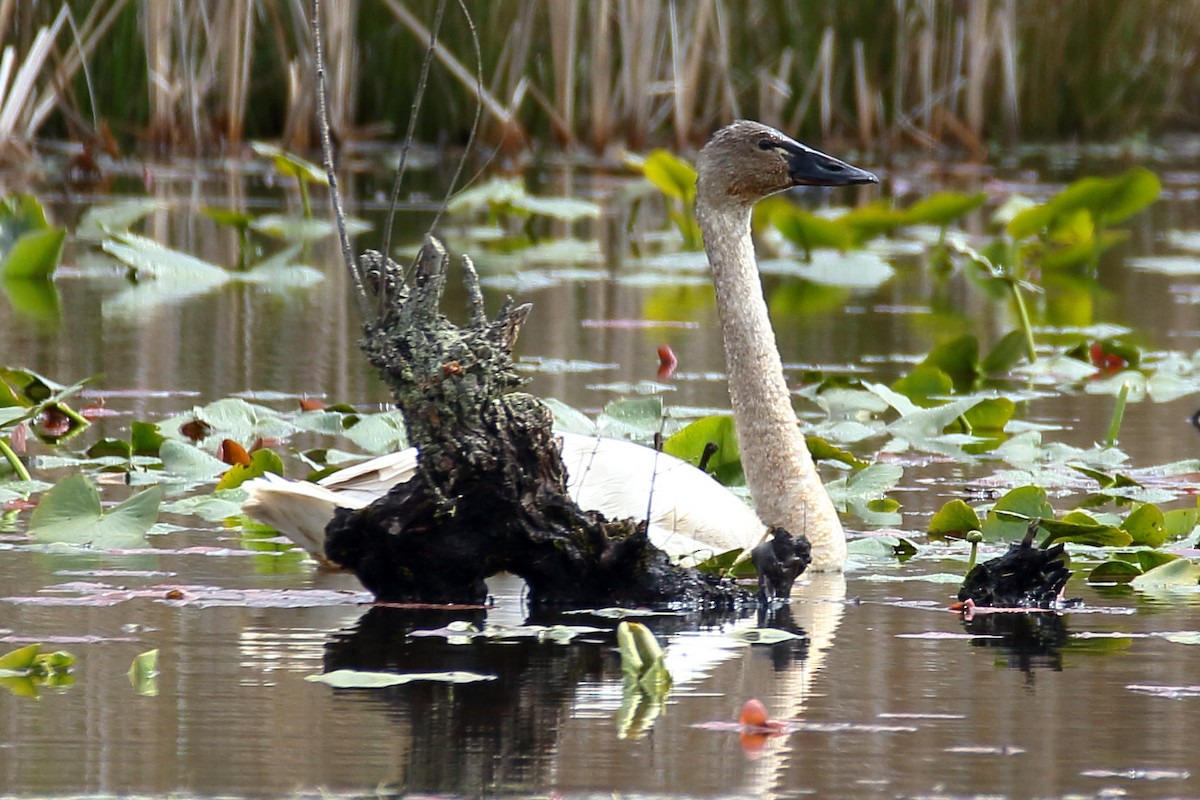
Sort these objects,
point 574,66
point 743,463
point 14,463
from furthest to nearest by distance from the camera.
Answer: point 574,66 → point 14,463 → point 743,463

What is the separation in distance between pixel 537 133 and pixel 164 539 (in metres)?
13.2

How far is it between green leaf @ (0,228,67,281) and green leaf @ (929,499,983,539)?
15.4 feet

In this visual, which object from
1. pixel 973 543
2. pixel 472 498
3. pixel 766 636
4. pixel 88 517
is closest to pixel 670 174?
pixel 973 543

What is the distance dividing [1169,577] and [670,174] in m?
6.24

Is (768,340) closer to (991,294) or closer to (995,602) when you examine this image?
(995,602)

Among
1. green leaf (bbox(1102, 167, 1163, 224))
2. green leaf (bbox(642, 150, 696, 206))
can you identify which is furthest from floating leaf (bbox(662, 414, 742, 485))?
green leaf (bbox(642, 150, 696, 206))

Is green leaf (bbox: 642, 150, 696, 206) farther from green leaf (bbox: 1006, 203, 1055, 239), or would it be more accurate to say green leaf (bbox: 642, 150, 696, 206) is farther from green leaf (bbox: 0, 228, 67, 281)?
green leaf (bbox: 0, 228, 67, 281)

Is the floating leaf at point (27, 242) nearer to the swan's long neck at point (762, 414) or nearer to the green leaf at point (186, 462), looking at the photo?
the green leaf at point (186, 462)

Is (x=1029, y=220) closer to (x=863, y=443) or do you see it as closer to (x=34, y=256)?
(x=863, y=443)

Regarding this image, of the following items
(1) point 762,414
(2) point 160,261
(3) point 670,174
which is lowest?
(1) point 762,414

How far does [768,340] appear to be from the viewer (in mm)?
5281

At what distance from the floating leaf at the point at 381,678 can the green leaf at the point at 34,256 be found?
212 inches

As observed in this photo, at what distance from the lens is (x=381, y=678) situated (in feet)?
11.7

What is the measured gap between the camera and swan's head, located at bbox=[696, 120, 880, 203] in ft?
18.3
